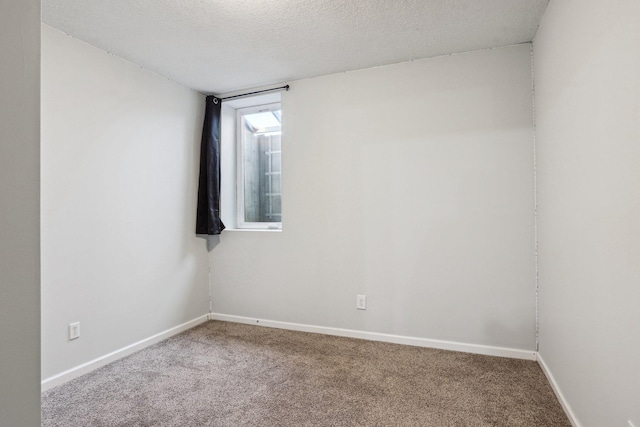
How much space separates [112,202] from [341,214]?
71.7 inches

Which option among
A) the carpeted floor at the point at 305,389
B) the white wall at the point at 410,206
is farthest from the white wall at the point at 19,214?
the white wall at the point at 410,206

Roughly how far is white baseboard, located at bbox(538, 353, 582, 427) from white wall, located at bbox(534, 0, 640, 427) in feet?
0.13

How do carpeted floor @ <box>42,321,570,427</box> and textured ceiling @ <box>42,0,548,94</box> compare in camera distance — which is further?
textured ceiling @ <box>42,0,548,94</box>

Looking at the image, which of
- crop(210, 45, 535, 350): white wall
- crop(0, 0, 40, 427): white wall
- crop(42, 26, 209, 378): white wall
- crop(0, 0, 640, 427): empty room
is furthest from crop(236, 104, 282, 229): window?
crop(0, 0, 40, 427): white wall

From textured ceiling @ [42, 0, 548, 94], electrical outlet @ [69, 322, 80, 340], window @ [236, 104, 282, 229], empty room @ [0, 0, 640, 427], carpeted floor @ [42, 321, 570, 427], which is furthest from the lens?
window @ [236, 104, 282, 229]

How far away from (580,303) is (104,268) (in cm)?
297

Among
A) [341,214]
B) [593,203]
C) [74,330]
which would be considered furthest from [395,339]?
[74,330]

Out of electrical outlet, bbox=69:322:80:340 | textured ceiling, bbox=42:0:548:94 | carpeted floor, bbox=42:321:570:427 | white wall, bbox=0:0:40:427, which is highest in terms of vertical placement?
textured ceiling, bbox=42:0:548:94

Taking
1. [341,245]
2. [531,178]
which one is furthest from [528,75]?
[341,245]

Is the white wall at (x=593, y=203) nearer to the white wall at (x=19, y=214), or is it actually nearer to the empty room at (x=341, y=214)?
the empty room at (x=341, y=214)

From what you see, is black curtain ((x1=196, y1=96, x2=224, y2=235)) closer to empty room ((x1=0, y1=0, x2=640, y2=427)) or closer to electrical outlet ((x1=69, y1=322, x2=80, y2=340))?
empty room ((x1=0, y1=0, x2=640, y2=427))

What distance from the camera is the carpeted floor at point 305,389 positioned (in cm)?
178

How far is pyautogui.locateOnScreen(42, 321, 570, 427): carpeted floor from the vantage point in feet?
5.83

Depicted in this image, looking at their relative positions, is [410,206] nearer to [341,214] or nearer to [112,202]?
[341,214]
